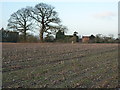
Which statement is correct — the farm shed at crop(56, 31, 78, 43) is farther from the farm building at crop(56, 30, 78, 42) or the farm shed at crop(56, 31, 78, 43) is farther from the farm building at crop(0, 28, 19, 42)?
the farm building at crop(0, 28, 19, 42)

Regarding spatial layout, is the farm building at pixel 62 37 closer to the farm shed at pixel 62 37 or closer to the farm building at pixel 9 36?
the farm shed at pixel 62 37

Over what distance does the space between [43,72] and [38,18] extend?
48088 millimetres

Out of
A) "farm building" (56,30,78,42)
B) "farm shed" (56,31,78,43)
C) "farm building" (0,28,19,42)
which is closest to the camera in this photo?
"farm building" (0,28,19,42)

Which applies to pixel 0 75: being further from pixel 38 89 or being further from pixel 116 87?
pixel 116 87

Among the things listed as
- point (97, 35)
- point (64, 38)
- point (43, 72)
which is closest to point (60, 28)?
point (64, 38)

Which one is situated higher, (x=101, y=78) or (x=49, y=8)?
(x=49, y=8)

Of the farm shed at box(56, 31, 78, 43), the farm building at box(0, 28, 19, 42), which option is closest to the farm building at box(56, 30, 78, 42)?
the farm shed at box(56, 31, 78, 43)

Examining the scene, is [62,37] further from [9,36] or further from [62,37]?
[9,36]

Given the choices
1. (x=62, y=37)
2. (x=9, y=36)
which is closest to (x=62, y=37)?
(x=62, y=37)

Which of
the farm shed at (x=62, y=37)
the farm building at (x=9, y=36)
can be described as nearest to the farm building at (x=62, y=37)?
the farm shed at (x=62, y=37)

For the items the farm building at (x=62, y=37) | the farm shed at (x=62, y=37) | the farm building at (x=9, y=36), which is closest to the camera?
the farm building at (x=9, y=36)

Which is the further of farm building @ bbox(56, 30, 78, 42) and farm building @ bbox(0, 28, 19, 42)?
farm building @ bbox(56, 30, 78, 42)

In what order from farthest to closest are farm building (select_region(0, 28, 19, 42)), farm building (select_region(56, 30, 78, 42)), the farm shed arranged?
the farm shed, farm building (select_region(56, 30, 78, 42)), farm building (select_region(0, 28, 19, 42))

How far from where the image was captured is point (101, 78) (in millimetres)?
8859
